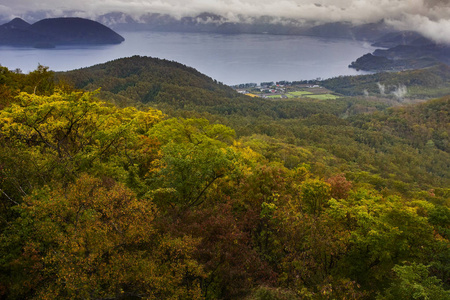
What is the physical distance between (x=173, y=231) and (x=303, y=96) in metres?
200

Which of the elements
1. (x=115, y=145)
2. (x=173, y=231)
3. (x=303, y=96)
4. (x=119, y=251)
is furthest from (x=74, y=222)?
(x=303, y=96)

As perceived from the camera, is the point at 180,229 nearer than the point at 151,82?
Yes

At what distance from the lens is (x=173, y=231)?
10.5 metres

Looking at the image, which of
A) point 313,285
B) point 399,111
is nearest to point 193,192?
point 313,285

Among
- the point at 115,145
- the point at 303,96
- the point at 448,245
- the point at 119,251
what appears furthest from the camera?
the point at 303,96

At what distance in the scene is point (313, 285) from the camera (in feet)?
33.4

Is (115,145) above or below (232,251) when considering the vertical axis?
above

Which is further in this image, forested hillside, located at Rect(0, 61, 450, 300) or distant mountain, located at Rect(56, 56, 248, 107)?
distant mountain, located at Rect(56, 56, 248, 107)

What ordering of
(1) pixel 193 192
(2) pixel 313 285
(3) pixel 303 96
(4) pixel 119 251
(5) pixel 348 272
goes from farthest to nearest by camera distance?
(3) pixel 303 96 → (1) pixel 193 192 → (5) pixel 348 272 → (2) pixel 313 285 → (4) pixel 119 251

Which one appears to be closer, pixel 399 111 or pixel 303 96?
pixel 399 111

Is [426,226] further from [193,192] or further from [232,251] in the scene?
[193,192]

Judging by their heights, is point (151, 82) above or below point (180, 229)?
above

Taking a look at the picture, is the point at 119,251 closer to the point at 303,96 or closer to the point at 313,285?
the point at 313,285

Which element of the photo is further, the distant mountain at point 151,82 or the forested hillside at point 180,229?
the distant mountain at point 151,82
